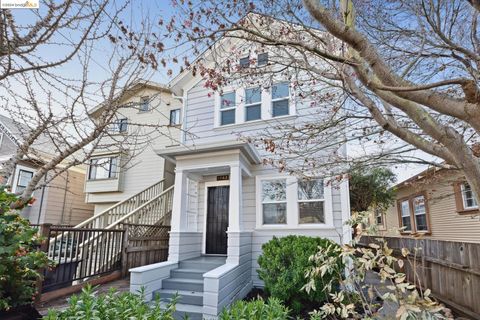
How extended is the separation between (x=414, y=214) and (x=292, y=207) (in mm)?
8836

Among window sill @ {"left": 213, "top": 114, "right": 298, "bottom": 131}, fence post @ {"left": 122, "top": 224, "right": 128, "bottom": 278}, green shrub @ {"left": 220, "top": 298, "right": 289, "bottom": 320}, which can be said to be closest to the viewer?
green shrub @ {"left": 220, "top": 298, "right": 289, "bottom": 320}

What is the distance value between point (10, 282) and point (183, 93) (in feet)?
23.9

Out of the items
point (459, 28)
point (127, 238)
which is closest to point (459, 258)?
point (459, 28)

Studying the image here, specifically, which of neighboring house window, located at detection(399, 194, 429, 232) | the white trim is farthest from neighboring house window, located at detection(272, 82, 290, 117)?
neighboring house window, located at detection(399, 194, 429, 232)

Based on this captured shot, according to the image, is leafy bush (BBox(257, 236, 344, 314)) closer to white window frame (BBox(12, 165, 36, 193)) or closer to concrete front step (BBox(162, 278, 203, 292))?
concrete front step (BBox(162, 278, 203, 292))

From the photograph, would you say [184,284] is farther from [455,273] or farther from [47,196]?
[47,196]

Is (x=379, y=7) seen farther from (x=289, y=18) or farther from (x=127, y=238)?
(x=127, y=238)

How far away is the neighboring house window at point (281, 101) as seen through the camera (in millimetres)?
8031

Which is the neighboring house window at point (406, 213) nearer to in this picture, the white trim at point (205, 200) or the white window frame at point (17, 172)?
the white trim at point (205, 200)

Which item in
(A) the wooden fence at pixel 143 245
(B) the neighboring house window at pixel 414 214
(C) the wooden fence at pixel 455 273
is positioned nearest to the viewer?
(C) the wooden fence at pixel 455 273

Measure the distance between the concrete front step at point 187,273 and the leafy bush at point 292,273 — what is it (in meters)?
1.44

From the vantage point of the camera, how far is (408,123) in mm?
4762

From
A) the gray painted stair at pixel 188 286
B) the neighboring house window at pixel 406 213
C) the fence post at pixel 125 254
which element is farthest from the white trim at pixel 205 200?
the neighboring house window at pixel 406 213

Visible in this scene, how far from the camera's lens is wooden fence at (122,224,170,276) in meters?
7.06
